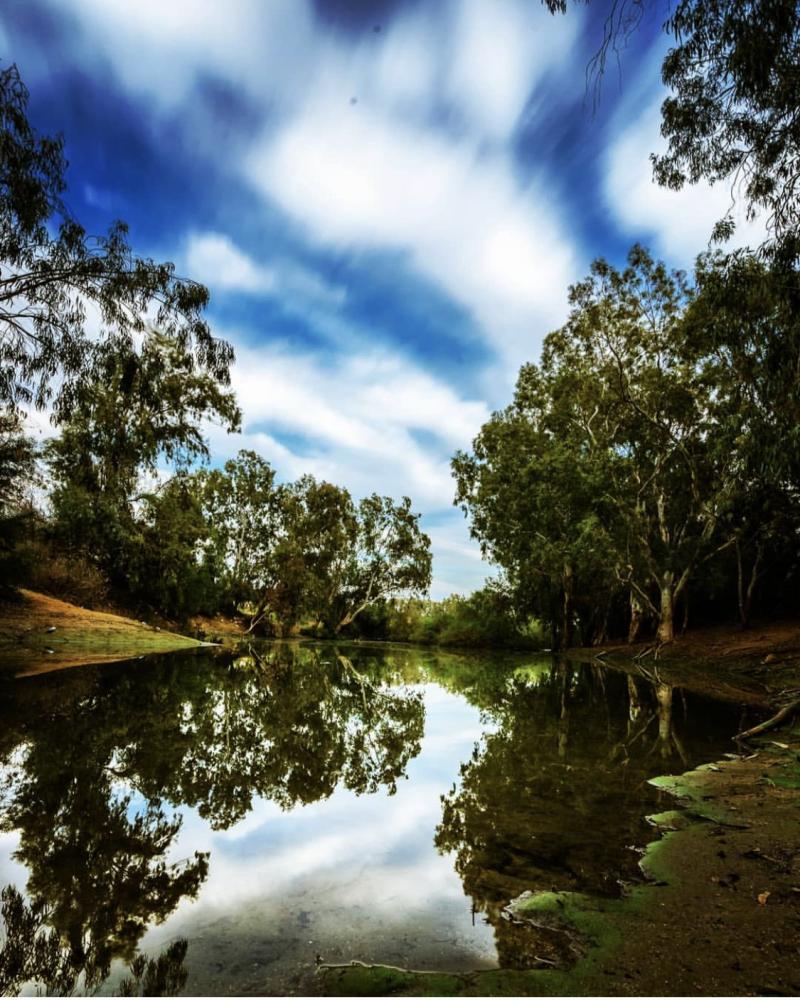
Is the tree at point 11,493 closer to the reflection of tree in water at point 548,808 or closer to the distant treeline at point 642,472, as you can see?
the reflection of tree in water at point 548,808

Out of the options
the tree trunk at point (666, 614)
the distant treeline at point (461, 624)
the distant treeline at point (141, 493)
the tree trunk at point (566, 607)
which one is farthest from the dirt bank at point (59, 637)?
the distant treeline at point (461, 624)

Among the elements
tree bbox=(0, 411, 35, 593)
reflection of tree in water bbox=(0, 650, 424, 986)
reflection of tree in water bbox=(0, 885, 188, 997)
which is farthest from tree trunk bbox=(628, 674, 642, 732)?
tree bbox=(0, 411, 35, 593)

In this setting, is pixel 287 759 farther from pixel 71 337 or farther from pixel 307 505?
pixel 307 505

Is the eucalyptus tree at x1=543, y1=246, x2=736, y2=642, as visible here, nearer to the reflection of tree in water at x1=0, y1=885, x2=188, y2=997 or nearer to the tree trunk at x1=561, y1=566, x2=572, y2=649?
the tree trunk at x1=561, y1=566, x2=572, y2=649

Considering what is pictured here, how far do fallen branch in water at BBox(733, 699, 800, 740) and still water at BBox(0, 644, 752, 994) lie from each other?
0.37m

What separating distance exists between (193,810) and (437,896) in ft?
6.74

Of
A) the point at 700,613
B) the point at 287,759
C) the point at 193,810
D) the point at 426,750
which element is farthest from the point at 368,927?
the point at 700,613

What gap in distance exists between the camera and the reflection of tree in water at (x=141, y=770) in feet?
8.71

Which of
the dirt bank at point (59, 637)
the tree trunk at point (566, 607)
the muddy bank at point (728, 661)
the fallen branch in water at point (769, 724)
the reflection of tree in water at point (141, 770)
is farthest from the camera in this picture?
the tree trunk at point (566, 607)

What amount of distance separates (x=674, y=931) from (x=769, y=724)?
669 centimetres

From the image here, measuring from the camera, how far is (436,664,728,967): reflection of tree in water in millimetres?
2959

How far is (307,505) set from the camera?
42.5 metres

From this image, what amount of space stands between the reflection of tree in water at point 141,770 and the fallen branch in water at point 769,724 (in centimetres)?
433

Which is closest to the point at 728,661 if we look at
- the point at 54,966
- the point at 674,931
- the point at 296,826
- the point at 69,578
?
the point at 296,826
